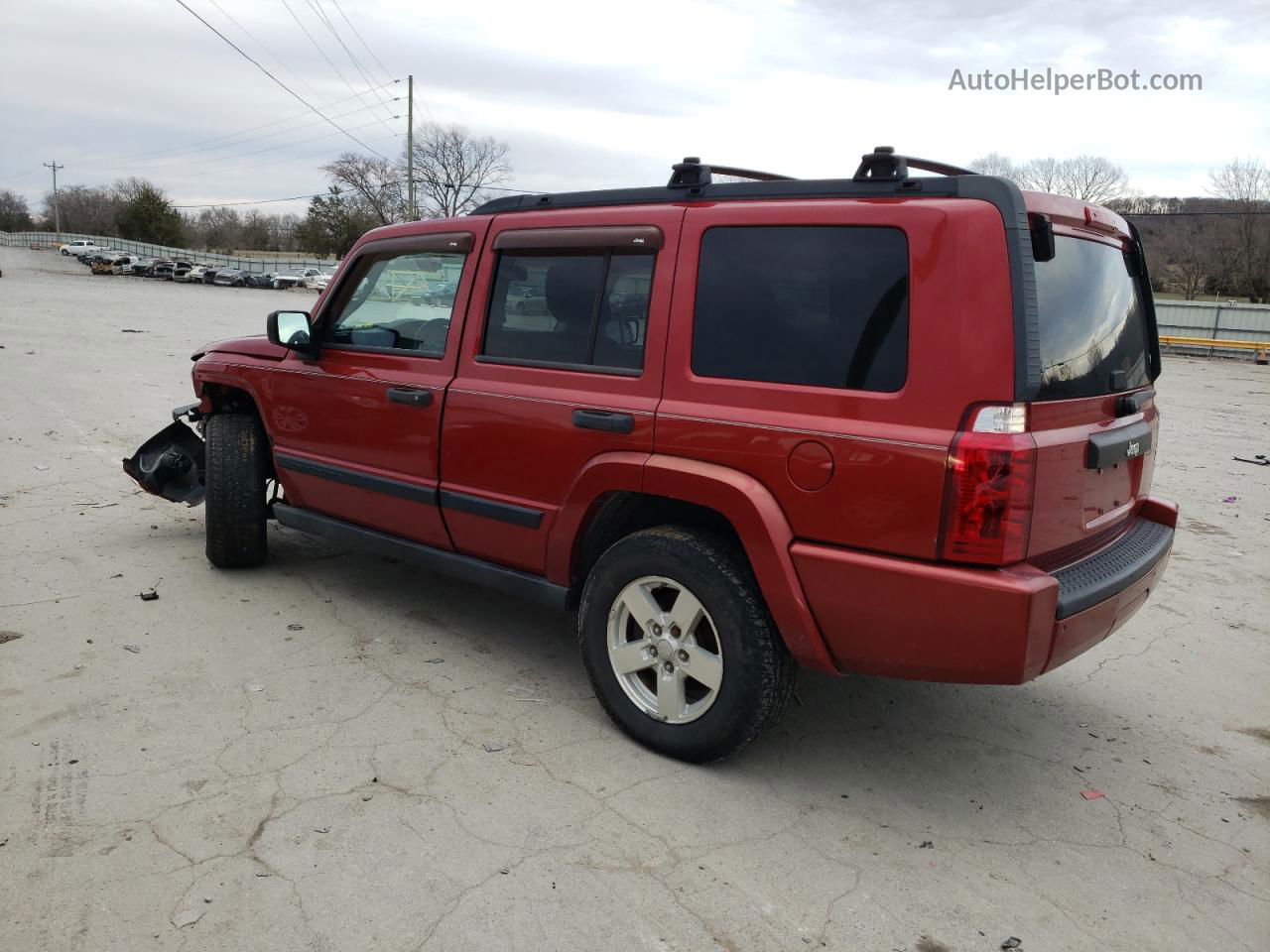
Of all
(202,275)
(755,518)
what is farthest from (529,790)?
(202,275)

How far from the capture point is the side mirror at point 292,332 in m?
4.56

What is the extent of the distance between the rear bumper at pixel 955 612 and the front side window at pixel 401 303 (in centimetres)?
205

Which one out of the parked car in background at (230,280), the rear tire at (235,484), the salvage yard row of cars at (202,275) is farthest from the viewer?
the salvage yard row of cars at (202,275)

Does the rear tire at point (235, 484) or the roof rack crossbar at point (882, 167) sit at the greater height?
the roof rack crossbar at point (882, 167)

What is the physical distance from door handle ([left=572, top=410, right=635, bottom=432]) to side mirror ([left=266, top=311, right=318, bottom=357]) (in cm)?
184

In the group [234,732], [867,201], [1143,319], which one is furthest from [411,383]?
[1143,319]

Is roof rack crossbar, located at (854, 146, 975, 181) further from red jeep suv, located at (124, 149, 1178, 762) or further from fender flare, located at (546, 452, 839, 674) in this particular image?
fender flare, located at (546, 452, 839, 674)

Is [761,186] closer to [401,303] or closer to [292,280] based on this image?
[401,303]

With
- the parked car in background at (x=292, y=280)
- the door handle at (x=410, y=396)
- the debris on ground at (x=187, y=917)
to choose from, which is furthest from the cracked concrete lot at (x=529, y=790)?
the parked car in background at (x=292, y=280)

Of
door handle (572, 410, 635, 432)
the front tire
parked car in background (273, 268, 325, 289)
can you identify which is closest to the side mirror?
door handle (572, 410, 635, 432)

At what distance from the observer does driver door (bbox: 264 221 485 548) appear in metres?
4.01

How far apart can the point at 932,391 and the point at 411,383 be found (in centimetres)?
232

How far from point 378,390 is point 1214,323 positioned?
35.5 meters

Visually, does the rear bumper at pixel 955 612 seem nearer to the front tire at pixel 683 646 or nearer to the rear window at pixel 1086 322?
the front tire at pixel 683 646
